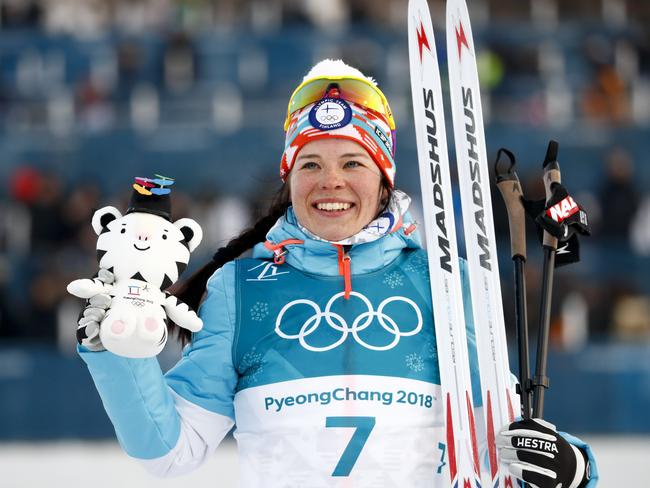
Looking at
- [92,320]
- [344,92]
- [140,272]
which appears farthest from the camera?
[344,92]

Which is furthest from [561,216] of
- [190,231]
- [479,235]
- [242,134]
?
[242,134]

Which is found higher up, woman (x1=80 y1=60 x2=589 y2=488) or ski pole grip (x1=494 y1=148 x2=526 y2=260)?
ski pole grip (x1=494 y1=148 x2=526 y2=260)

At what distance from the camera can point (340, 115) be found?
3.03 metres

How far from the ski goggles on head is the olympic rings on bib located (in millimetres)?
540

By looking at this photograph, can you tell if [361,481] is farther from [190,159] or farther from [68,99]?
[68,99]

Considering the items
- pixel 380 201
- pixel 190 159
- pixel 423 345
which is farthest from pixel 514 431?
pixel 190 159

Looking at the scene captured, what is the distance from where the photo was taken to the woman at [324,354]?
283cm

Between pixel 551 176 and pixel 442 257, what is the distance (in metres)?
0.42

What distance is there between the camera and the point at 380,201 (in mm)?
3072

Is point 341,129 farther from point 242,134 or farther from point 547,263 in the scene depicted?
point 242,134

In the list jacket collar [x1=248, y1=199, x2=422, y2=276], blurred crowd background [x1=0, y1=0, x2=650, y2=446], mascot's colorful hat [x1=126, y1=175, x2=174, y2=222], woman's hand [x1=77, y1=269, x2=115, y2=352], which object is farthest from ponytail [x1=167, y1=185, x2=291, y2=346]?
blurred crowd background [x1=0, y1=0, x2=650, y2=446]

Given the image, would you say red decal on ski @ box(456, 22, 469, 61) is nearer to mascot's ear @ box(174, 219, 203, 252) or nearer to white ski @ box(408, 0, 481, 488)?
white ski @ box(408, 0, 481, 488)

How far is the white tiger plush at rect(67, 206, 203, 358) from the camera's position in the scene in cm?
254

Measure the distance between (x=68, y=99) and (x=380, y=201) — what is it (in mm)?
9376
